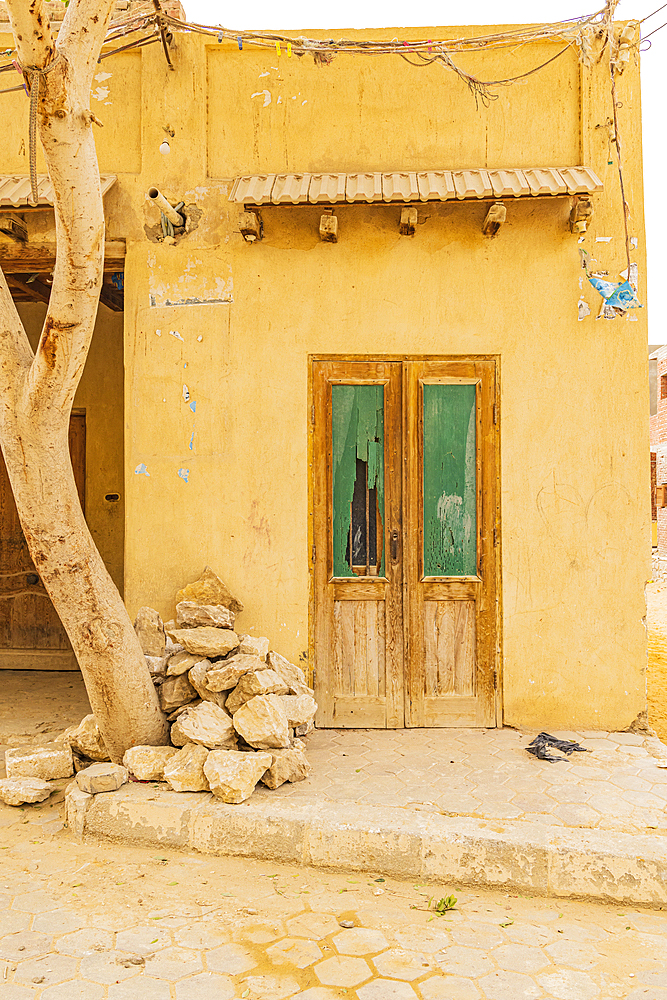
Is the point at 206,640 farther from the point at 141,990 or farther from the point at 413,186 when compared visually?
the point at 413,186

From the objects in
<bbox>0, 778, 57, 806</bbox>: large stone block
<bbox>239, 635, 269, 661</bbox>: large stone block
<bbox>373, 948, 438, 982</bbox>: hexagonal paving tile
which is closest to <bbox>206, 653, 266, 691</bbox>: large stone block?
<bbox>239, 635, 269, 661</bbox>: large stone block

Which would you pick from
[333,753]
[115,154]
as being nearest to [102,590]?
[333,753]

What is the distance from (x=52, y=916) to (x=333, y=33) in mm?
5656

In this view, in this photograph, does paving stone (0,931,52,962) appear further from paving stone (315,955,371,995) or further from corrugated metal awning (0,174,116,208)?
corrugated metal awning (0,174,116,208)

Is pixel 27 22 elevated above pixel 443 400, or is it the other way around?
pixel 27 22

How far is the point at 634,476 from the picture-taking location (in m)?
4.86

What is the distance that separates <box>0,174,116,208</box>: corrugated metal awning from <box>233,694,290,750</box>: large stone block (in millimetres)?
3497

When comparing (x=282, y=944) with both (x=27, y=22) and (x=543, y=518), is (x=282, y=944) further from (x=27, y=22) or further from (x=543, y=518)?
(x=27, y=22)

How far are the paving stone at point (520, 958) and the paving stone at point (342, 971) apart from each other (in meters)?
0.54

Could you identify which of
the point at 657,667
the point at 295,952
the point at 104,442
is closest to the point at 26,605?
the point at 104,442

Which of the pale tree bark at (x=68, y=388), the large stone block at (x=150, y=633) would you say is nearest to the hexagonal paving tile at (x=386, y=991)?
the pale tree bark at (x=68, y=388)

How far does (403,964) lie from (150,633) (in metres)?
2.53

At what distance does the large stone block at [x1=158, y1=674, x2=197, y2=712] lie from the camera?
4156 millimetres

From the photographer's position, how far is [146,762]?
3.91 metres
